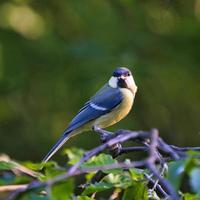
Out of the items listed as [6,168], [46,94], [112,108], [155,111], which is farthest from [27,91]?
[6,168]

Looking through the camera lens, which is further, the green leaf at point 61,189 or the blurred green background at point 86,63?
the blurred green background at point 86,63

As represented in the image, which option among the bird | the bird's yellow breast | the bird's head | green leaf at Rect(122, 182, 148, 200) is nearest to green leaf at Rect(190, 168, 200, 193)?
green leaf at Rect(122, 182, 148, 200)

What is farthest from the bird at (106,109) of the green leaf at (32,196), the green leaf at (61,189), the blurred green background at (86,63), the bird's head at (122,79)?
the green leaf at (61,189)

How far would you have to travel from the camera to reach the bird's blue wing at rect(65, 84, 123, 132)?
3.31 m

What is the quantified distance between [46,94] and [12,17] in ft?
2.31

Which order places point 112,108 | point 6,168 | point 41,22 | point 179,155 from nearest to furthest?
1. point 179,155
2. point 6,168
3. point 112,108
4. point 41,22

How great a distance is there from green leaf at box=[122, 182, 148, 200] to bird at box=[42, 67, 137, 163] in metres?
1.87

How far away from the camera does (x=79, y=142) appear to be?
5332 millimetres

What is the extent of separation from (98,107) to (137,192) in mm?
2137

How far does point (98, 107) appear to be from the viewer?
3.42 metres

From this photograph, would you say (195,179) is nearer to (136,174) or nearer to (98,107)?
(136,174)

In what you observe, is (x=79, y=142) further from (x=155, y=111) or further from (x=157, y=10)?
(x=157, y=10)

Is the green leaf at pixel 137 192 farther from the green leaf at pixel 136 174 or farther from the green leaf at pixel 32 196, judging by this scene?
the green leaf at pixel 32 196

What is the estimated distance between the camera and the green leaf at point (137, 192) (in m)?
1.29
